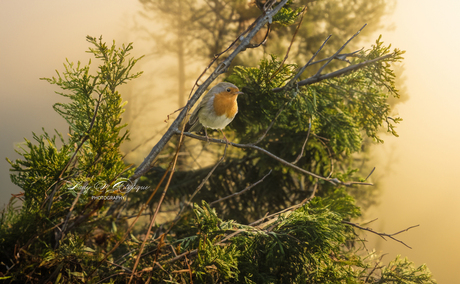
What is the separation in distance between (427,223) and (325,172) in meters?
4.28

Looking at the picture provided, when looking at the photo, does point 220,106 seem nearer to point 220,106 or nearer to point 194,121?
point 220,106

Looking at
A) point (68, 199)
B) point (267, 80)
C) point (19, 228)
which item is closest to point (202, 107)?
point (267, 80)

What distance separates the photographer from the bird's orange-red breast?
94 cm

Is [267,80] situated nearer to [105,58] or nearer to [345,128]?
[345,128]

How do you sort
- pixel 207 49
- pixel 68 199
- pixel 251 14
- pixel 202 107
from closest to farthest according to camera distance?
pixel 68 199 → pixel 202 107 → pixel 251 14 → pixel 207 49

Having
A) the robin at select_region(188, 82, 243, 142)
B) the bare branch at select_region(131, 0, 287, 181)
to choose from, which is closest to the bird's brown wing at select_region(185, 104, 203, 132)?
the robin at select_region(188, 82, 243, 142)

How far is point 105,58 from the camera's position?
784mm

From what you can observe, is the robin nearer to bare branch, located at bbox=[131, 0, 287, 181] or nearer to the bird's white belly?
the bird's white belly

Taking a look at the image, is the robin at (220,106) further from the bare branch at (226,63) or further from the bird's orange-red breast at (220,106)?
the bare branch at (226,63)

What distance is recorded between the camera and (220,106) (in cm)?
94

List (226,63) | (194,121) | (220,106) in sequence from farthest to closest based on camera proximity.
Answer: (194,121), (220,106), (226,63)

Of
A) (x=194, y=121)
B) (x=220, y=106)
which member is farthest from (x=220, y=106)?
(x=194, y=121)

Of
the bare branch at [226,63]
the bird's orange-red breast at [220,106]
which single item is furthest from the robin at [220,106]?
the bare branch at [226,63]

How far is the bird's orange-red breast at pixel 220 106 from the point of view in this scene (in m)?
0.94
